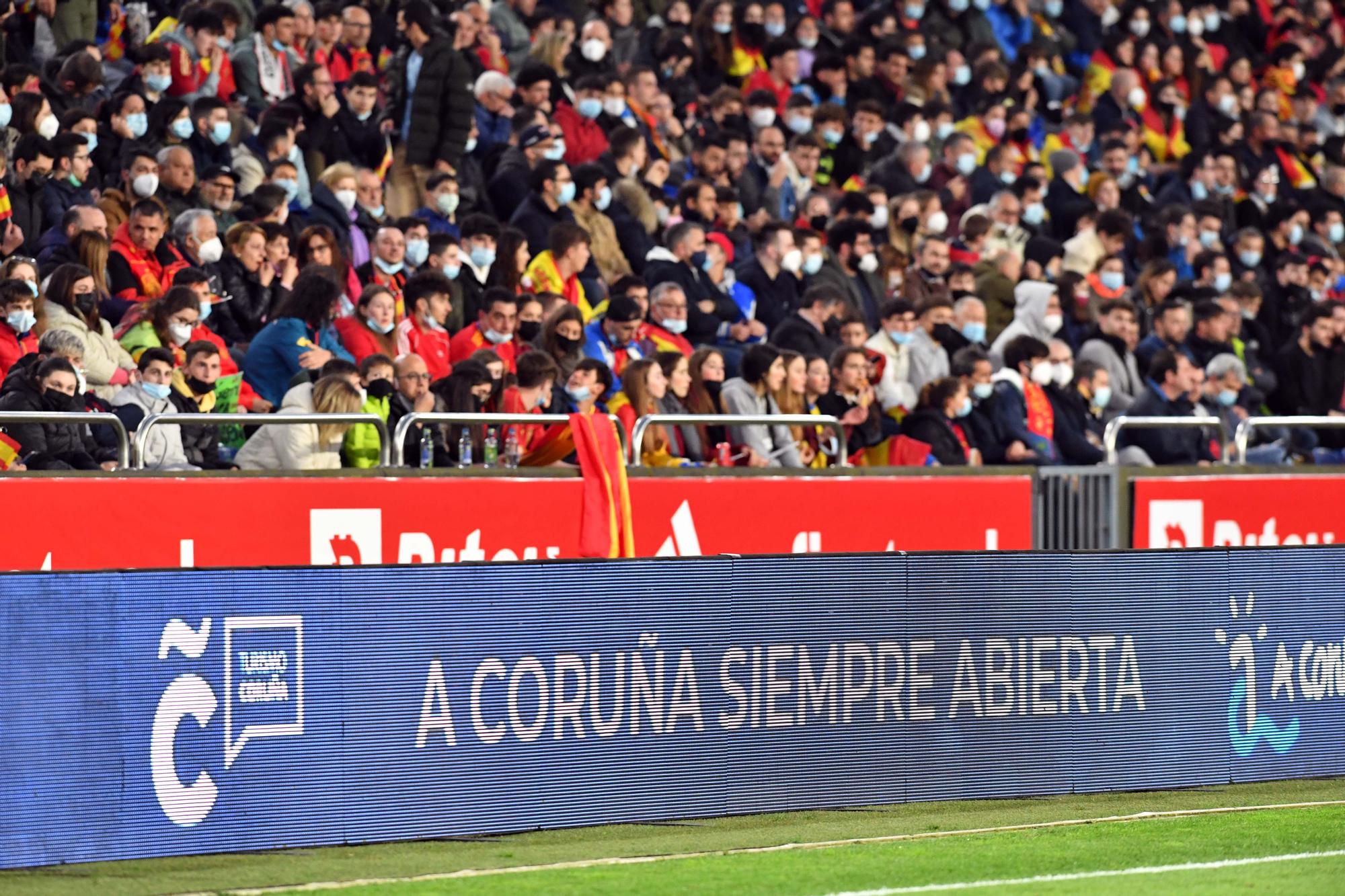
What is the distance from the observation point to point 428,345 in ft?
49.5

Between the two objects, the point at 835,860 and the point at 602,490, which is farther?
the point at 602,490

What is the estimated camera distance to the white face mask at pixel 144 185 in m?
14.6

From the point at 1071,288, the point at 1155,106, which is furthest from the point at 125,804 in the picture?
the point at 1155,106

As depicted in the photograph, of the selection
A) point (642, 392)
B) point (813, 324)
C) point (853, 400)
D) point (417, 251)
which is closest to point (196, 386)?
point (642, 392)

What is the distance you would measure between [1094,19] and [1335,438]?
847 centimetres

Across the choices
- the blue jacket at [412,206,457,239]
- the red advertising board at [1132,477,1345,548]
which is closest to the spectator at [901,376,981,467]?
the red advertising board at [1132,477,1345,548]

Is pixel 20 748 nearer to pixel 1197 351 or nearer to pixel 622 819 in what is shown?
pixel 622 819

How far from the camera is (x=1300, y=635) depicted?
1082cm

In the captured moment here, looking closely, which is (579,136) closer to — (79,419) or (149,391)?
(149,391)

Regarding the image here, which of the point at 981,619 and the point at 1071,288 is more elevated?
the point at 1071,288

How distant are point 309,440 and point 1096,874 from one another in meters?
5.76

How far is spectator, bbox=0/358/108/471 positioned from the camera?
11531mm

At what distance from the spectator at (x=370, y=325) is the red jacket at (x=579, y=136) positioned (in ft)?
Answer: 14.3

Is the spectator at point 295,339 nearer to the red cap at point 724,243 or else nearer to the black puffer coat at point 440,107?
the black puffer coat at point 440,107
